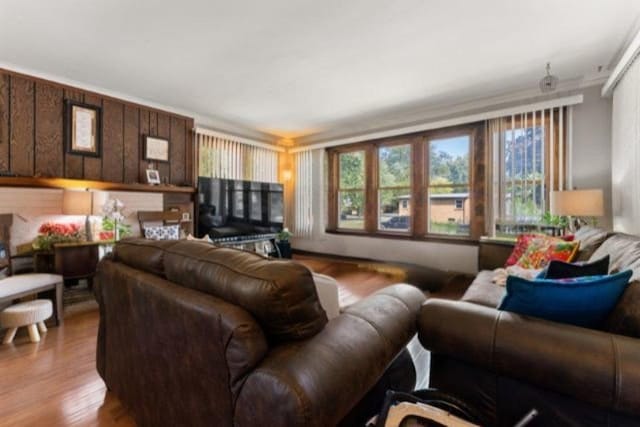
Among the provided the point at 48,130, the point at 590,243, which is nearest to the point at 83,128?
the point at 48,130

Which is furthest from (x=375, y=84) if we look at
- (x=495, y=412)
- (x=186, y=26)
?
(x=495, y=412)

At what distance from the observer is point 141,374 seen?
127 cm

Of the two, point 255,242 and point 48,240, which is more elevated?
point 48,240

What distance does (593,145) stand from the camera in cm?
325

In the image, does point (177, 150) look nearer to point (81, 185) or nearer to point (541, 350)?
point (81, 185)

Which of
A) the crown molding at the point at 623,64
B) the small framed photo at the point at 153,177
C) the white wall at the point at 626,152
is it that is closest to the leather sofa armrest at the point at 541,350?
the white wall at the point at 626,152

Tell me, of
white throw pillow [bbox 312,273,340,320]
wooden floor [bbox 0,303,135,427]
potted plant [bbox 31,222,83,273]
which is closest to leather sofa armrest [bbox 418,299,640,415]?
white throw pillow [bbox 312,273,340,320]

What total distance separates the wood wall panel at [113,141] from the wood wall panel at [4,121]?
815 mm

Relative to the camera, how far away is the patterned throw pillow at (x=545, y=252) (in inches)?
85.6

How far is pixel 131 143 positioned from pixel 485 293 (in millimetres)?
4351

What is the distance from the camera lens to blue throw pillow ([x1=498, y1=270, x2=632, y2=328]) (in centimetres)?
104

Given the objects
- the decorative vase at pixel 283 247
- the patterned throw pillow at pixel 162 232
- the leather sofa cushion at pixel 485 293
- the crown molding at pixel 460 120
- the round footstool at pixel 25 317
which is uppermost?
the crown molding at pixel 460 120

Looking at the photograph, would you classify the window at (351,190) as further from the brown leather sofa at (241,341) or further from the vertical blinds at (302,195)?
the brown leather sofa at (241,341)

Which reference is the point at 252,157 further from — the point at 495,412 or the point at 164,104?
the point at 495,412
